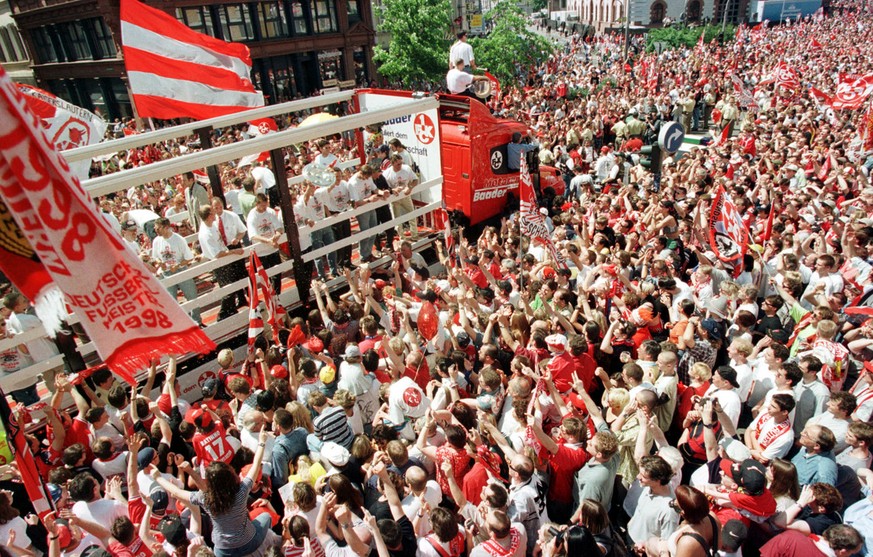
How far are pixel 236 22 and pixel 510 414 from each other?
96.8ft

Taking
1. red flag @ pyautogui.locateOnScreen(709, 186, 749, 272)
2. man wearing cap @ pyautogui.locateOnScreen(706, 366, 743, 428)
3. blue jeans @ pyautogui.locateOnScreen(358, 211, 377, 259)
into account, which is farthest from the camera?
blue jeans @ pyautogui.locateOnScreen(358, 211, 377, 259)

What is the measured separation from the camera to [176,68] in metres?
8.02

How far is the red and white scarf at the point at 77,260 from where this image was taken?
2.20m

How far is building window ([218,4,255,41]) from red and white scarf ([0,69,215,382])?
2909cm

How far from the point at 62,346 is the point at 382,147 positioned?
5.68m

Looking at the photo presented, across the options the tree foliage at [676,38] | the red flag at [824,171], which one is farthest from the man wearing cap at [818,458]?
the tree foliage at [676,38]

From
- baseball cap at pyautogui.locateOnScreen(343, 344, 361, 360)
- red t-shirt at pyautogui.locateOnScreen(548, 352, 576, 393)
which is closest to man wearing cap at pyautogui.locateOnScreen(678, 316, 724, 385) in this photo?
red t-shirt at pyautogui.locateOnScreen(548, 352, 576, 393)

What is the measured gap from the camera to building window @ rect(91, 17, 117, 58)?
27.9m

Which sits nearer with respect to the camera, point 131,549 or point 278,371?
point 131,549

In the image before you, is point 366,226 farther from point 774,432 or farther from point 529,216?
point 774,432

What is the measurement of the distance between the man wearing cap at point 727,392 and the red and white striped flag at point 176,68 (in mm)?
7405

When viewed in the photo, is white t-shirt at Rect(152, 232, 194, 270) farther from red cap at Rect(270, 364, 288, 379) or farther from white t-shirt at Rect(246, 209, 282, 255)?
red cap at Rect(270, 364, 288, 379)

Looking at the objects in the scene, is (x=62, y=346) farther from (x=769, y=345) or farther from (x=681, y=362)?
(x=769, y=345)

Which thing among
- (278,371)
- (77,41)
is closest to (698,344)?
(278,371)
